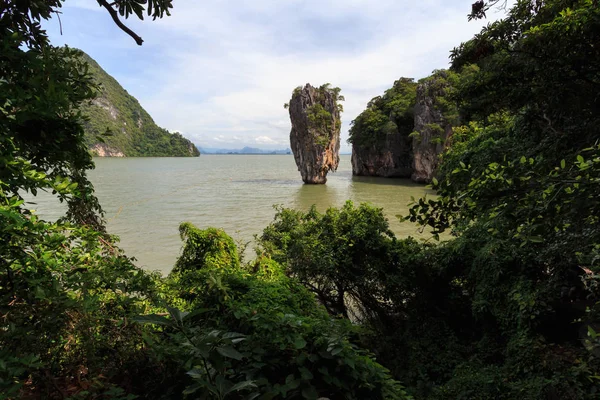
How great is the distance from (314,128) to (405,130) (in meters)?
13.4

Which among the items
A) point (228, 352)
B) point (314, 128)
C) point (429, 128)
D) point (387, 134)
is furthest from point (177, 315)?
point (387, 134)

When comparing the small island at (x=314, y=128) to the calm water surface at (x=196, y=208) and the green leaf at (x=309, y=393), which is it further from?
the green leaf at (x=309, y=393)

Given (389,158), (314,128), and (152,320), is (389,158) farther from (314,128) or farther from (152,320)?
(152,320)

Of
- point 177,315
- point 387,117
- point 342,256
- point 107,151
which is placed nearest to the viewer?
point 177,315

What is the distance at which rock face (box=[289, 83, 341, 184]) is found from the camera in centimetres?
A: 3662

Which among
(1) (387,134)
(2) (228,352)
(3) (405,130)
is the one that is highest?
(3) (405,130)

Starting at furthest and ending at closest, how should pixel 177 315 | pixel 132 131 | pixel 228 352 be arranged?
pixel 132 131 < pixel 177 315 < pixel 228 352

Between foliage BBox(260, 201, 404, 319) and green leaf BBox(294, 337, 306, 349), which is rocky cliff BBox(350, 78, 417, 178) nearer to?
foliage BBox(260, 201, 404, 319)

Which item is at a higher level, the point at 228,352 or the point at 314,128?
the point at 314,128

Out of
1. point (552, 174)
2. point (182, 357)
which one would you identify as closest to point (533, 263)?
point (552, 174)

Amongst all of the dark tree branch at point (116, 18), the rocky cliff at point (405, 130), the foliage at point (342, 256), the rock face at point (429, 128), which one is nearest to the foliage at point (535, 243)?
the foliage at point (342, 256)

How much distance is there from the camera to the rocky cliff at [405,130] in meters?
33.2

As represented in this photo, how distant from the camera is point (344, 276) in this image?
7.59 meters

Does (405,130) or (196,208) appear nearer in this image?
(196,208)
